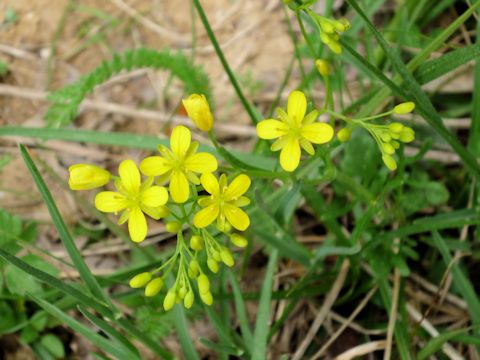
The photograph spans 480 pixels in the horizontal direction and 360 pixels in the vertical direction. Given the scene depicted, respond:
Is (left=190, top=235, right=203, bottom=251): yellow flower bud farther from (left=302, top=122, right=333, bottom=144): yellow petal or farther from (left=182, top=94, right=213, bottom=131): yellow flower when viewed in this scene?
(left=302, top=122, right=333, bottom=144): yellow petal

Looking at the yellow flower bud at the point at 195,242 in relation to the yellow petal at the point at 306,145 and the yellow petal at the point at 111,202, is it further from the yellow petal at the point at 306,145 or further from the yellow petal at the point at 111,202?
the yellow petal at the point at 306,145

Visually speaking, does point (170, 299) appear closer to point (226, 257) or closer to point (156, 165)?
point (226, 257)

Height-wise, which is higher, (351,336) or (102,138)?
(102,138)

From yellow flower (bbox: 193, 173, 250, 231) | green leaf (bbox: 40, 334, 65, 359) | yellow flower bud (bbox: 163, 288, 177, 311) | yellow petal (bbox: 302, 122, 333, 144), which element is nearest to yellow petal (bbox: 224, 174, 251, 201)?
yellow flower (bbox: 193, 173, 250, 231)

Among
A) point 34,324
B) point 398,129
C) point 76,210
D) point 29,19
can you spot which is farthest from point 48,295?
point 29,19

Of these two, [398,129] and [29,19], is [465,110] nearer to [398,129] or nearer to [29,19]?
[398,129]
